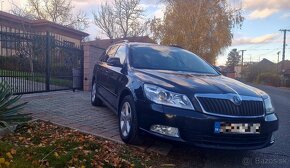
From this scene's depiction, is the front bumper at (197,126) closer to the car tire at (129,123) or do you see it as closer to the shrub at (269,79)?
the car tire at (129,123)

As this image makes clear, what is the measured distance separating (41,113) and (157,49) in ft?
8.98

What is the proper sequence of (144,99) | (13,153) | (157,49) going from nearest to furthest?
1. (13,153)
2. (144,99)
3. (157,49)

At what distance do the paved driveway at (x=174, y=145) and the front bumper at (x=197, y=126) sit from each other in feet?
1.14

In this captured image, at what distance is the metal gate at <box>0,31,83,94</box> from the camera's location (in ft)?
28.1

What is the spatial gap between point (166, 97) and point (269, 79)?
53.0 m

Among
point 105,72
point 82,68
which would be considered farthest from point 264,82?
point 105,72

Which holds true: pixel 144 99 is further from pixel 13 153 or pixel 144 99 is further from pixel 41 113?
pixel 41 113

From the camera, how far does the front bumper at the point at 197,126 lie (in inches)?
162

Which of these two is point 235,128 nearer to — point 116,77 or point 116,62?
point 116,77

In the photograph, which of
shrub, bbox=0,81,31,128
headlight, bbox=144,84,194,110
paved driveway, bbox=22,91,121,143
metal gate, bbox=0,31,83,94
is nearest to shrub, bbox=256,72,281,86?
metal gate, bbox=0,31,83,94

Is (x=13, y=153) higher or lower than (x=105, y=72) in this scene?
lower

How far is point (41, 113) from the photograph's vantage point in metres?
6.64

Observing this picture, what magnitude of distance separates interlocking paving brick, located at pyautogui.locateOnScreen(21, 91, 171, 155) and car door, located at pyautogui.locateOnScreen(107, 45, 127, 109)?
50 cm

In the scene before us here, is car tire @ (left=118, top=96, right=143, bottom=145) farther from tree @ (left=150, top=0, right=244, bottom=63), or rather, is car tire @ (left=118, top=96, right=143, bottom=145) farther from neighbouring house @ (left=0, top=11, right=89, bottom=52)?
tree @ (left=150, top=0, right=244, bottom=63)
